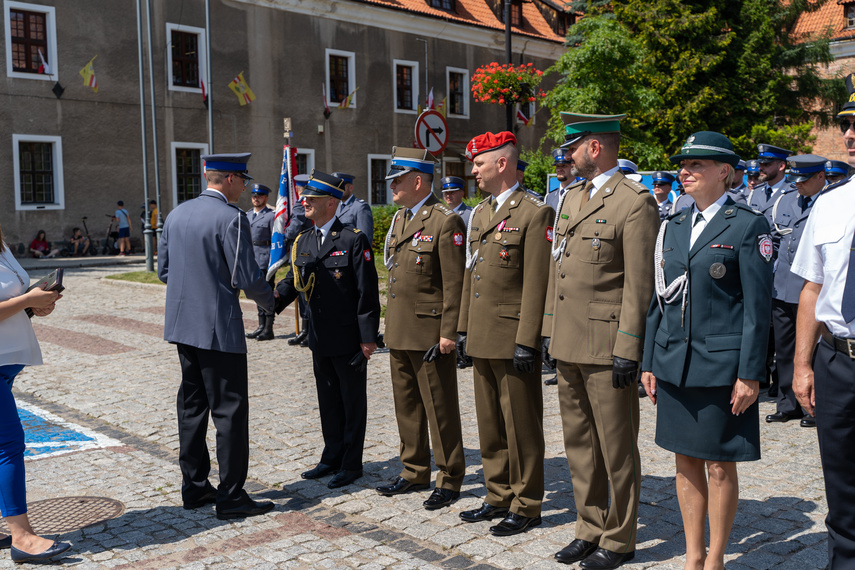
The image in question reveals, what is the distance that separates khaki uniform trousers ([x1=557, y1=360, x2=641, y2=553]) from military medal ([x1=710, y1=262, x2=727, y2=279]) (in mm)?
772

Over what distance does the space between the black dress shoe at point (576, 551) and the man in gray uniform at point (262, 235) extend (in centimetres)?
787

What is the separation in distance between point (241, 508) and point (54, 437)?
2711 millimetres

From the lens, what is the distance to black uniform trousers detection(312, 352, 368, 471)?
19.3 feet

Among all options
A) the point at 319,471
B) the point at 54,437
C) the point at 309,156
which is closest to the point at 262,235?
the point at 54,437

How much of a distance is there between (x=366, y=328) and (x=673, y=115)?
22640 millimetres

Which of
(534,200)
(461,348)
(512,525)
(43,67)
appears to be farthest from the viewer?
(43,67)

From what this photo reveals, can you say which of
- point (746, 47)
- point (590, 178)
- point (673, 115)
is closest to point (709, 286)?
point (590, 178)

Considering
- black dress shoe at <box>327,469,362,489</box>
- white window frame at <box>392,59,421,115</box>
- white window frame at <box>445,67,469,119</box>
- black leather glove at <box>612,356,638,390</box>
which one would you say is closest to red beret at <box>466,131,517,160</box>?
black leather glove at <box>612,356,638,390</box>

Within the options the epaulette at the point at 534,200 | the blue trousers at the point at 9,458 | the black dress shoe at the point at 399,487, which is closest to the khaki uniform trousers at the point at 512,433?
the black dress shoe at the point at 399,487

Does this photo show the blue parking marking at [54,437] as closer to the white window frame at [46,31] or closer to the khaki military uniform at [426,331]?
the khaki military uniform at [426,331]

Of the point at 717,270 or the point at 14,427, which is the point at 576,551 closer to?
the point at 717,270

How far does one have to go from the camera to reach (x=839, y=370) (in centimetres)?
352

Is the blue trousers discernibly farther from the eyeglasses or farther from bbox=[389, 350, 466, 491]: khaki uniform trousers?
the eyeglasses

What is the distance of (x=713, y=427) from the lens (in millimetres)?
3857
